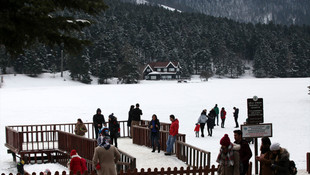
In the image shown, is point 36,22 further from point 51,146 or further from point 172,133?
point 51,146

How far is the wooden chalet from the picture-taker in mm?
123125

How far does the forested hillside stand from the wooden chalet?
3349mm

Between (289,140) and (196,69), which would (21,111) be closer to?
(289,140)

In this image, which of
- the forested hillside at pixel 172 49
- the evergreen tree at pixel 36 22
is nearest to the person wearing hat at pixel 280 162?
the evergreen tree at pixel 36 22

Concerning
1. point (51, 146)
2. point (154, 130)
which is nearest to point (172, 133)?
point (154, 130)

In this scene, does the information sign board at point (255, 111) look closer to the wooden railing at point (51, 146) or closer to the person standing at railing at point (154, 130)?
the person standing at railing at point (154, 130)

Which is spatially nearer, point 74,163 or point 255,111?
point 74,163

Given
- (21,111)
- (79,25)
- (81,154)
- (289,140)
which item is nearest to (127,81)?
(21,111)

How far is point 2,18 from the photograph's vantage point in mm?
5535

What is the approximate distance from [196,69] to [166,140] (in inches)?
4687

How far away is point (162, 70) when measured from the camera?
409 ft

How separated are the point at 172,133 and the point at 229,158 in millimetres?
6477

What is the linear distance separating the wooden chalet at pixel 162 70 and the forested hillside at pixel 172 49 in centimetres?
335

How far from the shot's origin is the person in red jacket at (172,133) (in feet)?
48.1
